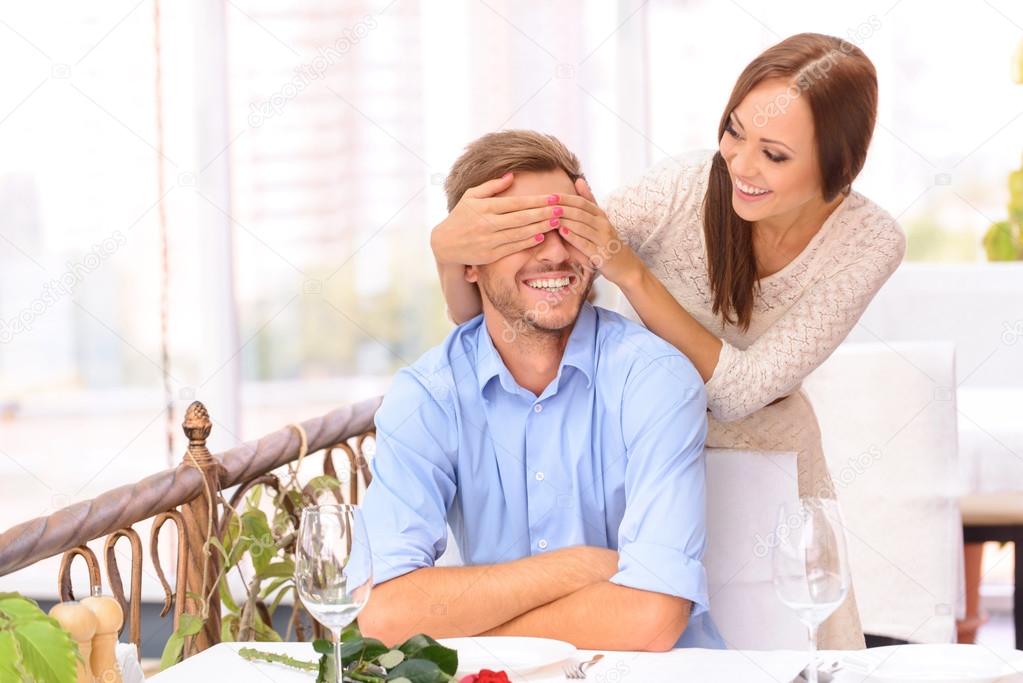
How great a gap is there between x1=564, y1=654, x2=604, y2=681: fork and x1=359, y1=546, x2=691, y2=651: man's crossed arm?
0.19 meters

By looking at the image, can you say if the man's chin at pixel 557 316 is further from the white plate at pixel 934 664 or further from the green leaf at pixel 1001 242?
the green leaf at pixel 1001 242

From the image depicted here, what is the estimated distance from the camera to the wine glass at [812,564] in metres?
1.18

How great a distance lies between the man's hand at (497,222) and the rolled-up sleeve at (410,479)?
22cm

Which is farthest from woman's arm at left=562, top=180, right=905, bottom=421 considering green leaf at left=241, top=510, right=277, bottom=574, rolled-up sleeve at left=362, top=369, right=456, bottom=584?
green leaf at left=241, top=510, right=277, bottom=574

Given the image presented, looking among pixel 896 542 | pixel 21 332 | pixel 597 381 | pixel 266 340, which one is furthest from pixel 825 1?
pixel 21 332

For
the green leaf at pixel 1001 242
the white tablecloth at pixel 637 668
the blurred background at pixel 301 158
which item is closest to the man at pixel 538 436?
the white tablecloth at pixel 637 668

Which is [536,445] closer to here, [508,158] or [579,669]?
[508,158]

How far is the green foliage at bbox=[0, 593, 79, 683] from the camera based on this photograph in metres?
0.98

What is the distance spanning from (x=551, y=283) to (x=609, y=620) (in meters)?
0.51

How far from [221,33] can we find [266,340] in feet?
3.23

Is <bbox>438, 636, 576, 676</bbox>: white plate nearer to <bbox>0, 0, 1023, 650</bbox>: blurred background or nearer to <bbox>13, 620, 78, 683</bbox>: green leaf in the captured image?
<bbox>13, 620, 78, 683</bbox>: green leaf

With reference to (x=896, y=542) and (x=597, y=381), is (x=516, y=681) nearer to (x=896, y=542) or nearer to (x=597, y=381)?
(x=597, y=381)

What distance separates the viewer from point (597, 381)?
5.96 ft

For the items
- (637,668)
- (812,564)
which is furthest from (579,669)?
(812,564)
